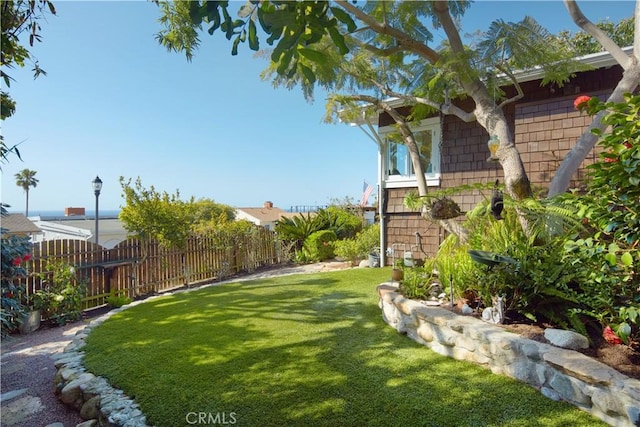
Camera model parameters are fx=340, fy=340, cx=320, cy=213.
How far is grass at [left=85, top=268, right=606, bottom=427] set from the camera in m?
2.28

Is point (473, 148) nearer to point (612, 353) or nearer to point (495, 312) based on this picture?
point (495, 312)

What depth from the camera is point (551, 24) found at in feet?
16.1

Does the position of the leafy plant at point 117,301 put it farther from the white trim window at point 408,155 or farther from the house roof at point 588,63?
the house roof at point 588,63

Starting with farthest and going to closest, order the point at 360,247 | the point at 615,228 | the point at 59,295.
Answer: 1. the point at 360,247
2. the point at 59,295
3. the point at 615,228

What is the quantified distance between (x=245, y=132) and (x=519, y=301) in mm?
15273

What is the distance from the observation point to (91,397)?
277 cm

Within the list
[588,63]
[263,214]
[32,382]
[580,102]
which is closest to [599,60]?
[588,63]

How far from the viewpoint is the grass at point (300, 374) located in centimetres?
228

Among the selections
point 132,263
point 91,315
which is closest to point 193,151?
point 132,263

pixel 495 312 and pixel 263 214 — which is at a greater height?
pixel 263 214

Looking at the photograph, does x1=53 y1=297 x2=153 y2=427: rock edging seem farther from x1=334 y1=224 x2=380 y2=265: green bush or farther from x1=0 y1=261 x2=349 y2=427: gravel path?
x1=334 y1=224 x2=380 y2=265: green bush

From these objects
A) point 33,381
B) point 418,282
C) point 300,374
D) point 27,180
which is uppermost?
point 27,180

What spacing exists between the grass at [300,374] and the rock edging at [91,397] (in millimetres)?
83

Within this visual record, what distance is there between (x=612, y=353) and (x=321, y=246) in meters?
8.10
